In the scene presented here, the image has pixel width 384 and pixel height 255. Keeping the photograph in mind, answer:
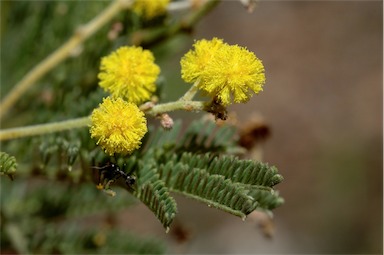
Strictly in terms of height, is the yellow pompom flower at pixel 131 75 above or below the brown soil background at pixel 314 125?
below

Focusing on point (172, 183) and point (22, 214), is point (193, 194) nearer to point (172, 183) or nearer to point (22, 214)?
point (172, 183)

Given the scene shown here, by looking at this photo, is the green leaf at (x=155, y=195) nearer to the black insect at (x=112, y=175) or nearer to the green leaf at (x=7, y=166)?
the black insect at (x=112, y=175)

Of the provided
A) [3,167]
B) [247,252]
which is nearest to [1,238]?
[3,167]

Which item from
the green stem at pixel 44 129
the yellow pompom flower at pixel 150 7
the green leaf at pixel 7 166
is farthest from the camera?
the yellow pompom flower at pixel 150 7

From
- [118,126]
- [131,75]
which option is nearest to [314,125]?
[131,75]

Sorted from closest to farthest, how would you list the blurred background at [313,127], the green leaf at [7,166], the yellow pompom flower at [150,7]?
the green leaf at [7,166] → the yellow pompom flower at [150,7] → the blurred background at [313,127]

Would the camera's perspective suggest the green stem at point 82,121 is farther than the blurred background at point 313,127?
No

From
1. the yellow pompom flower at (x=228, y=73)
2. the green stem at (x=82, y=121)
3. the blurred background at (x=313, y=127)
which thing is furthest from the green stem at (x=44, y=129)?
the blurred background at (x=313, y=127)

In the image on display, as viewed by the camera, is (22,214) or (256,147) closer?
(256,147)
